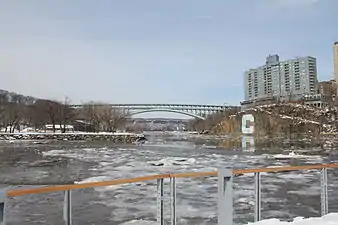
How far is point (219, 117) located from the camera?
468ft

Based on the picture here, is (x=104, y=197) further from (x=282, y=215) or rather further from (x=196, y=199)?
(x=282, y=215)

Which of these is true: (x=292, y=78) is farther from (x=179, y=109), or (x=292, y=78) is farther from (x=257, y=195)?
(x=257, y=195)

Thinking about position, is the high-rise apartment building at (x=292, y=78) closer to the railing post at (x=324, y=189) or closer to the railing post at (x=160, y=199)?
the railing post at (x=324, y=189)

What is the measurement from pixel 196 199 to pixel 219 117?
13153cm

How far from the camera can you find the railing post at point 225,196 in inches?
241

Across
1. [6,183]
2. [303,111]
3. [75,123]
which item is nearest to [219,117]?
[303,111]

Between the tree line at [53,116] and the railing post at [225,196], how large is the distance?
112 metres

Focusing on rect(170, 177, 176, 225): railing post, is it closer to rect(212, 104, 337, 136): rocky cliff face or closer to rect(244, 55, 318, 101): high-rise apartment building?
rect(212, 104, 337, 136): rocky cliff face

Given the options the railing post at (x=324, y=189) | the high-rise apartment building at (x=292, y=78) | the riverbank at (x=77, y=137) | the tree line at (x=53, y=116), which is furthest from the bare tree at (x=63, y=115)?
the railing post at (x=324, y=189)

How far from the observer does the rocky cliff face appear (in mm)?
103625

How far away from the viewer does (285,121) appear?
346ft

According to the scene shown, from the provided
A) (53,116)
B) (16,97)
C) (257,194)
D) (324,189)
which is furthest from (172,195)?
(16,97)

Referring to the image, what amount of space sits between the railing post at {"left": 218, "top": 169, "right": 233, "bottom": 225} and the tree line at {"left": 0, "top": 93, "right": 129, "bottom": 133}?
112 metres

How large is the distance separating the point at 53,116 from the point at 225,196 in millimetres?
116096
